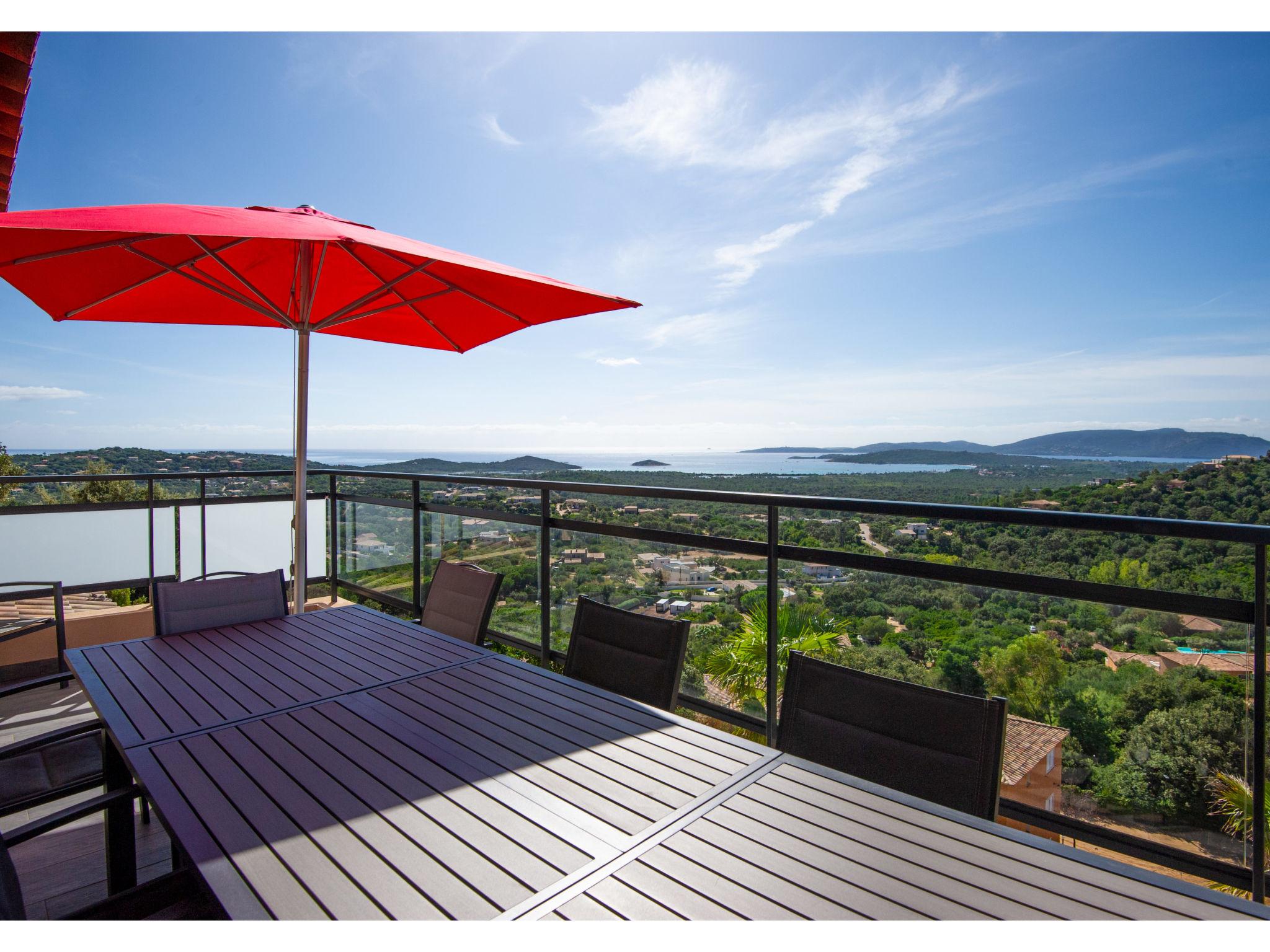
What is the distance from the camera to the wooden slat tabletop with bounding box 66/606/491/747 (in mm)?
1690

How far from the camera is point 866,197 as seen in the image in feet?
55.0

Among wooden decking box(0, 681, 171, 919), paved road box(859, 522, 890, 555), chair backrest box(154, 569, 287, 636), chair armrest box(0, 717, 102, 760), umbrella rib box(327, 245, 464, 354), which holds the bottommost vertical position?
wooden decking box(0, 681, 171, 919)

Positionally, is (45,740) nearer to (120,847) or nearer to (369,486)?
(120,847)

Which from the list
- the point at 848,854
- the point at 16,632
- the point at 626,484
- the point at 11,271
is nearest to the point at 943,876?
the point at 848,854

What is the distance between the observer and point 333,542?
227 inches

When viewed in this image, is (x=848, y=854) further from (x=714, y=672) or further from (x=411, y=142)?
(x=411, y=142)

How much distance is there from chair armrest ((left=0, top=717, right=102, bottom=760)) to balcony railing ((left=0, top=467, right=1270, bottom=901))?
2263 mm

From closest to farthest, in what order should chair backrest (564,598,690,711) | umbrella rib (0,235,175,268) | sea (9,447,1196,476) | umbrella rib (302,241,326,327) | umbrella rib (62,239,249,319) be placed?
chair backrest (564,598,690,711) → umbrella rib (0,235,175,268) → umbrella rib (62,239,249,319) → umbrella rib (302,241,326,327) → sea (9,447,1196,476)

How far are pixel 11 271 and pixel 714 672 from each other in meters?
3.51

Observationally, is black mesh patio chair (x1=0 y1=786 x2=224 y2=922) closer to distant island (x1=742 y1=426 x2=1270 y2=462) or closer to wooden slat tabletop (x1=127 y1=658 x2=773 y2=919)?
wooden slat tabletop (x1=127 y1=658 x2=773 y2=919)

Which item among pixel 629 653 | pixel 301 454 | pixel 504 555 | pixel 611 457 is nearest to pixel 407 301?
pixel 301 454

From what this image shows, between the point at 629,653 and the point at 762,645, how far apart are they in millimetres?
1021

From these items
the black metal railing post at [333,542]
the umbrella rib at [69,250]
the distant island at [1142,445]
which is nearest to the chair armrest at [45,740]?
the umbrella rib at [69,250]

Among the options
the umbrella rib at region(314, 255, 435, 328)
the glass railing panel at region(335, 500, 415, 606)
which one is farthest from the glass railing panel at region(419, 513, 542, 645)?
the umbrella rib at region(314, 255, 435, 328)
